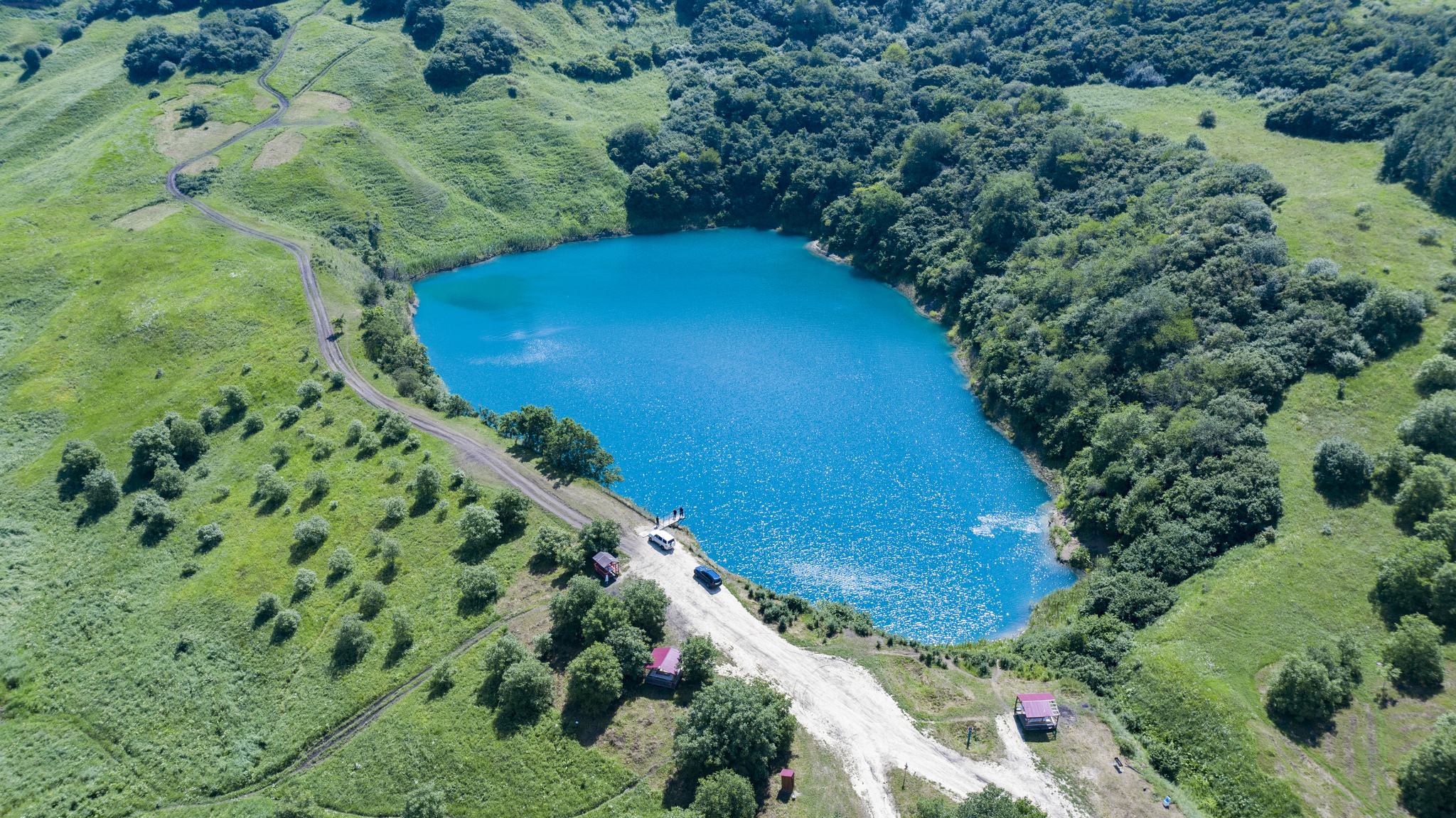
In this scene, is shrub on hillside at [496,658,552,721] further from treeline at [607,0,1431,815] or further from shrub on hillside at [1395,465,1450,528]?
shrub on hillside at [1395,465,1450,528]

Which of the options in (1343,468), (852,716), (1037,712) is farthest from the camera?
(1343,468)

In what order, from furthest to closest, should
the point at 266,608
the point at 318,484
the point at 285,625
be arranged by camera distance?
the point at 318,484 → the point at 266,608 → the point at 285,625

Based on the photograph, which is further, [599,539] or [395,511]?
[395,511]

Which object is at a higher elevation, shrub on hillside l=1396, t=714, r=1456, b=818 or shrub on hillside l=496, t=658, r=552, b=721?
shrub on hillside l=1396, t=714, r=1456, b=818

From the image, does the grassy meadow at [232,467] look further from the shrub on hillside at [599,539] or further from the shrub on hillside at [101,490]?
the shrub on hillside at [599,539]

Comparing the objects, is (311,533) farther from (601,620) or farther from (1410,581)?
(1410,581)

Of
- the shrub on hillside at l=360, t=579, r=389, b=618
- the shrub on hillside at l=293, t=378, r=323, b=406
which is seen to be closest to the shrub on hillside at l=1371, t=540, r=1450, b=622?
the shrub on hillside at l=360, t=579, r=389, b=618

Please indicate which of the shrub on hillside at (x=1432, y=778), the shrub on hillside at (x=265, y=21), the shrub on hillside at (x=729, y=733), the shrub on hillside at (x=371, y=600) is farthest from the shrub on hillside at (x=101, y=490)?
the shrub on hillside at (x=265, y=21)

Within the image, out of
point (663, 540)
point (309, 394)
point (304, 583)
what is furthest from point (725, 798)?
point (309, 394)
